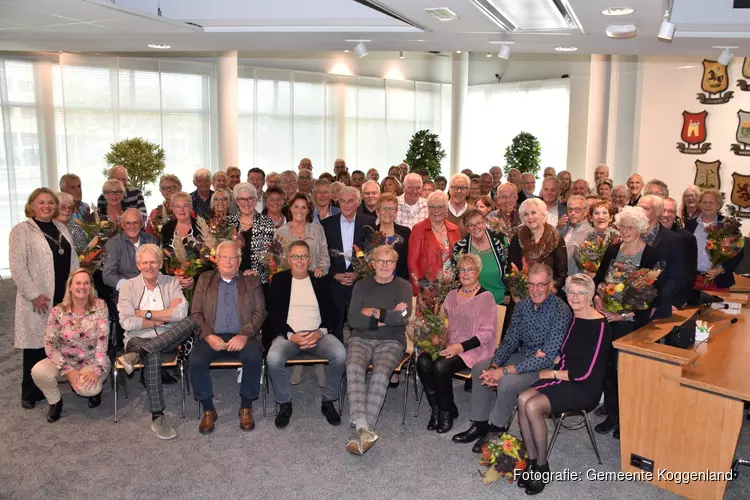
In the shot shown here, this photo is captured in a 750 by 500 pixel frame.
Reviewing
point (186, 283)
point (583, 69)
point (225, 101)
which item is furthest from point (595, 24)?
point (583, 69)

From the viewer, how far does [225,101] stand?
11.6 meters

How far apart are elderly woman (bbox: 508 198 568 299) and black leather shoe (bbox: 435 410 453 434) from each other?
4.39ft

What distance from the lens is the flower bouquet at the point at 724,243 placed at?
224 inches

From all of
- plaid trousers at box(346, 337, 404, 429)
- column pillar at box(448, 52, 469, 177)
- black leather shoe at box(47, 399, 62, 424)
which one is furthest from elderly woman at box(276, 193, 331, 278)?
column pillar at box(448, 52, 469, 177)

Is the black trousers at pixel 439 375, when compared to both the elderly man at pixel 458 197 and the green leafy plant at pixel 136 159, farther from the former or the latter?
the green leafy plant at pixel 136 159

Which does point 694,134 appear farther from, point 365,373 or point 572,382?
point 365,373

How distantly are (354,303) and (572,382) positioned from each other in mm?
1836

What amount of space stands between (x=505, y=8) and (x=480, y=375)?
283 centimetres

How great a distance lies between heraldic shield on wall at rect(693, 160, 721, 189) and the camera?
9.85 meters

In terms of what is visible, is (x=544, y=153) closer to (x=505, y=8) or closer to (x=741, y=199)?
(x=741, y=199)

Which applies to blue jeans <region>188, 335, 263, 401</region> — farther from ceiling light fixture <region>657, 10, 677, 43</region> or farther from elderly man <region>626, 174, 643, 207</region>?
elderly man <region>626, 174, 643, 207</region>

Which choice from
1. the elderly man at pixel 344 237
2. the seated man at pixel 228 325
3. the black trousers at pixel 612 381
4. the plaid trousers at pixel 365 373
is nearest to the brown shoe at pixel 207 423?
the seated man at pixel 228 325

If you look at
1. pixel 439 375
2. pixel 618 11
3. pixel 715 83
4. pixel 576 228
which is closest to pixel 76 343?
pixel 439 375

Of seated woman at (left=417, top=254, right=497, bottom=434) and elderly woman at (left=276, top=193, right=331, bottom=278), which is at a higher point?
elderly woman at (left=276, top=193, right=331, bottom=278)
